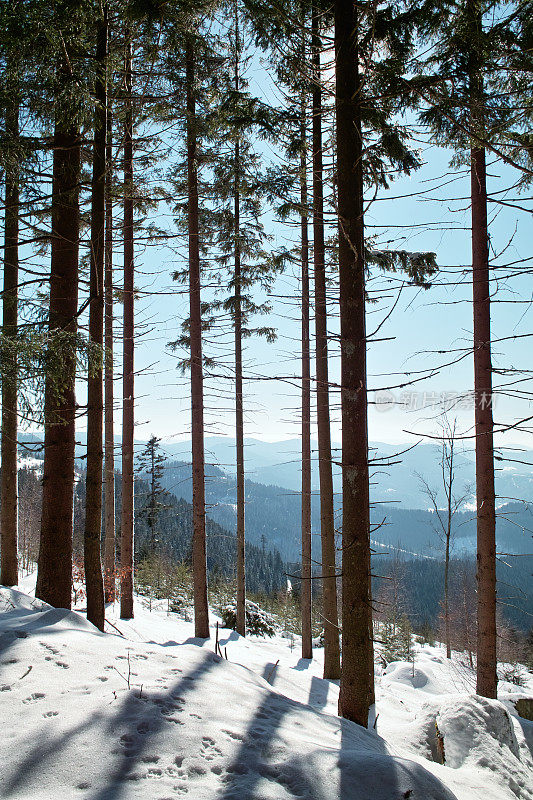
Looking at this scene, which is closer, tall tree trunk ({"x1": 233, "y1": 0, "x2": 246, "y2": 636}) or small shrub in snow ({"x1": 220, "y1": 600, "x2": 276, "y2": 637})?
tall tree trunk ({"x1": 233, "y1": 0, "x2": 246, "y2": 636})

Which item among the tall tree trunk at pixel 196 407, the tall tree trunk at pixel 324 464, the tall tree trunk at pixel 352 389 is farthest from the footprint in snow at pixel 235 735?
the tall tree trunk at pixel 196 407

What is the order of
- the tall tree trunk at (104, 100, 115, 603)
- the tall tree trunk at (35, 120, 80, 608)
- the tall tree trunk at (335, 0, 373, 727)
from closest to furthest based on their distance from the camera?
1. the tall tree trunk at (335, 0, 373, 727)
2. the tall tree trunk at (35, 120, 80, 608)
3. the tall tree trunk at (104, 100, 115, 603)

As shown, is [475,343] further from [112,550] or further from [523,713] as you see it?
[112,550]

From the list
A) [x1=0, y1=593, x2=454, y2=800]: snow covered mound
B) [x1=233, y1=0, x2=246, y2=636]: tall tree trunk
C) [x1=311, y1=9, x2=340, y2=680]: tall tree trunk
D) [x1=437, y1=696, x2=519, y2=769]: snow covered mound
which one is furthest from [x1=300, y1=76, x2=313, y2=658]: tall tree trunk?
[x1=0, y1=593, x2=454, y2=800]: snow covered mound

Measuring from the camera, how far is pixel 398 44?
4.54 metres

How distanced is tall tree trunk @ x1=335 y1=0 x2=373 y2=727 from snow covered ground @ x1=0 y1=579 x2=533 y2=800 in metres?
0.53

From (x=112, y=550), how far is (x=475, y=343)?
9.67 meters

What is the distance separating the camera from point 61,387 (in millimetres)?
5027

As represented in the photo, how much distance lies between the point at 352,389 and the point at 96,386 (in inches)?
130

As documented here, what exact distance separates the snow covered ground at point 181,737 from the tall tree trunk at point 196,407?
142 inches

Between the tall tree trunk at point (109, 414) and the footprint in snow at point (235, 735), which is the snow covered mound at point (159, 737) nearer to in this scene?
the footprint in snow at point (235, 735)

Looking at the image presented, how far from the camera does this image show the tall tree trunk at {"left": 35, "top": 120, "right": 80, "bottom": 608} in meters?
4.82

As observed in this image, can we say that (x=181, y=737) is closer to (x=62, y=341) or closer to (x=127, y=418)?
(x=62, y=341)

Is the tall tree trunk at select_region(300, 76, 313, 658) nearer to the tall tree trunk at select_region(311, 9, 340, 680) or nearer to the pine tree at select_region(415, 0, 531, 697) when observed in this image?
Answer: the tall tree trunk at select_region(311, 9, 340, 680)
